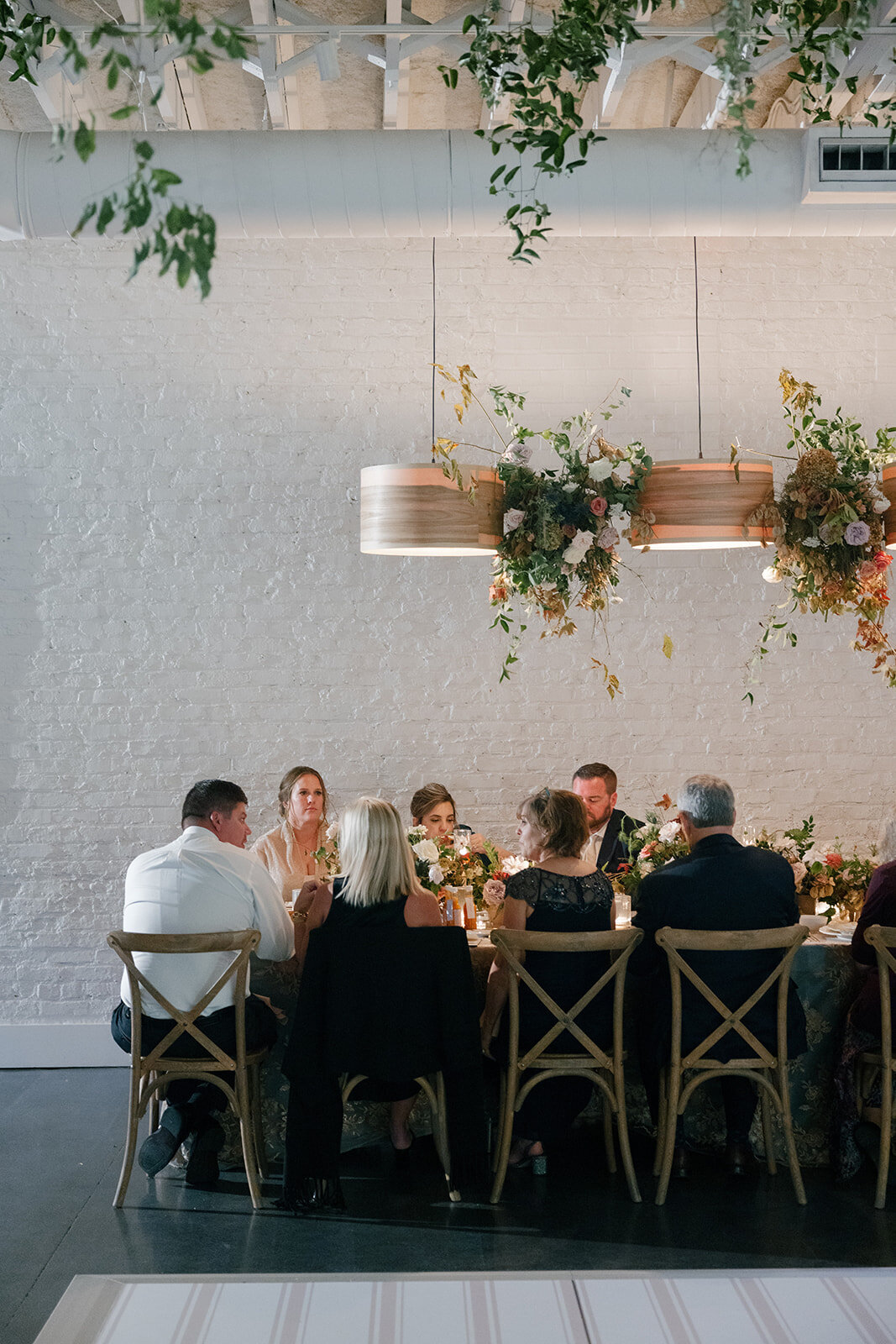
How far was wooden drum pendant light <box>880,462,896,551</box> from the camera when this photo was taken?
460 cm

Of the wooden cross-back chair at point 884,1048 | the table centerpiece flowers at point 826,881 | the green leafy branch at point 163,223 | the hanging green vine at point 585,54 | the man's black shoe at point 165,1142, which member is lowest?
the man's black shoe at point 165,1142

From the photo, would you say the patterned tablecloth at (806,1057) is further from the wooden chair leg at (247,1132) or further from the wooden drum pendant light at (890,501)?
the wooden drum pendant light at (890,501)

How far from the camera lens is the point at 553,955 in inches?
159

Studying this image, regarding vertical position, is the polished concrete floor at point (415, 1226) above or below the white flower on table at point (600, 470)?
below

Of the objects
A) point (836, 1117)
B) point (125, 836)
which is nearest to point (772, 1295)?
point (836, 1117)

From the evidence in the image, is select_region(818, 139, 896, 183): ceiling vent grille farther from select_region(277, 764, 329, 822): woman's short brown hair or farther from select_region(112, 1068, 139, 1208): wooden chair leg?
select_region(112, 1068, 139, 1208): wooden chair leg

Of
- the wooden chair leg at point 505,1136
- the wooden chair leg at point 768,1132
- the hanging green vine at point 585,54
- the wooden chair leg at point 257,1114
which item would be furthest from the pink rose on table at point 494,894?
the hanging green vine at point 585,54

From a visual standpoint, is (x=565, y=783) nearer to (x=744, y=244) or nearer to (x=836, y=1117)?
(x=836, y=1117)

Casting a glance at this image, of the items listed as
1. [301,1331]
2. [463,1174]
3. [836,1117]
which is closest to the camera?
[301,1331]

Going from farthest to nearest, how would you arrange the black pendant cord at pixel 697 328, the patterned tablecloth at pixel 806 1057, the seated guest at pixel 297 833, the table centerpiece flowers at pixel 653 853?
the black pendant cord at pixel 697 328
the seated guest at pixel 297 833
the table centerpiece flowers at pixel 653 853
the patterned tablecloth at pixel 806 1057

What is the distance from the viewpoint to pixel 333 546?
6195 mm

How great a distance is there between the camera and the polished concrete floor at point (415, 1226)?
11.5 feet

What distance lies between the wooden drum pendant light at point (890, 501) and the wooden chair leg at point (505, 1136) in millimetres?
2412

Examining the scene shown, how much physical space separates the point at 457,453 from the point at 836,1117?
141 inches
